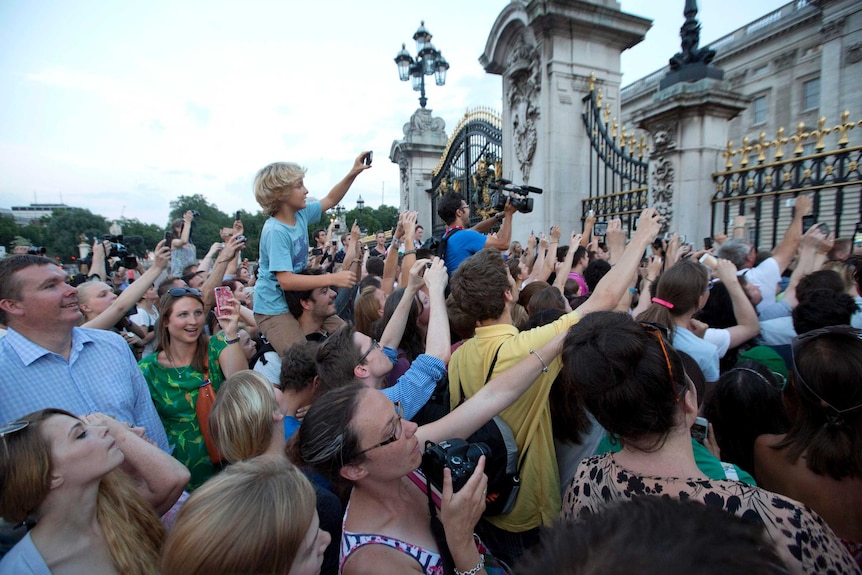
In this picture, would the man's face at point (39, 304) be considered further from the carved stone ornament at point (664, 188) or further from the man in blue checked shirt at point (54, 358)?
the carved stone ornament at point (664, 188)

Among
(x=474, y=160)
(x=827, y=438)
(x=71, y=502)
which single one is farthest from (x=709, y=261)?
(x=474, y=160)

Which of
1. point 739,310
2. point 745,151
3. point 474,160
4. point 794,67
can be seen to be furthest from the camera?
point 794,67

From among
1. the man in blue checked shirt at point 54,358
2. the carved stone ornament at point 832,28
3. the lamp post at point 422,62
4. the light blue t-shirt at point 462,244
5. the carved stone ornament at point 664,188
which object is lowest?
the man in blue checked shirt at point 54,358

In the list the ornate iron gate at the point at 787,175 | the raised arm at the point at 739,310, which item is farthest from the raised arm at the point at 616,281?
the ornate iron gate at the point at 787,175

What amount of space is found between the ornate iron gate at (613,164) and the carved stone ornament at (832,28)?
21733 mm

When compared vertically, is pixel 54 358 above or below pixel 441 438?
above

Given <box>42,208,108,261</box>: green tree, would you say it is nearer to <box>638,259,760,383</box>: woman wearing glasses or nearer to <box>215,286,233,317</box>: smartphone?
<box>215,286,233,317</box>: smartphone

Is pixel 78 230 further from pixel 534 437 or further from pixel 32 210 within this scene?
pixel 32 210

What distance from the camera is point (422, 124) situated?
15.7 m

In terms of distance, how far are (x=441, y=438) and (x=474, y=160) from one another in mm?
11343

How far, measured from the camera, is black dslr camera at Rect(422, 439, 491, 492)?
142 centimetres

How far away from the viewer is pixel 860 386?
62.2 inches

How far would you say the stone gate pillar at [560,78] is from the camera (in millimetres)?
7969

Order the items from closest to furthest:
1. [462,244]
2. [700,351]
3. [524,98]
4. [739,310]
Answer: [700,351]
[739,310]
[462,244]
[524,98]
